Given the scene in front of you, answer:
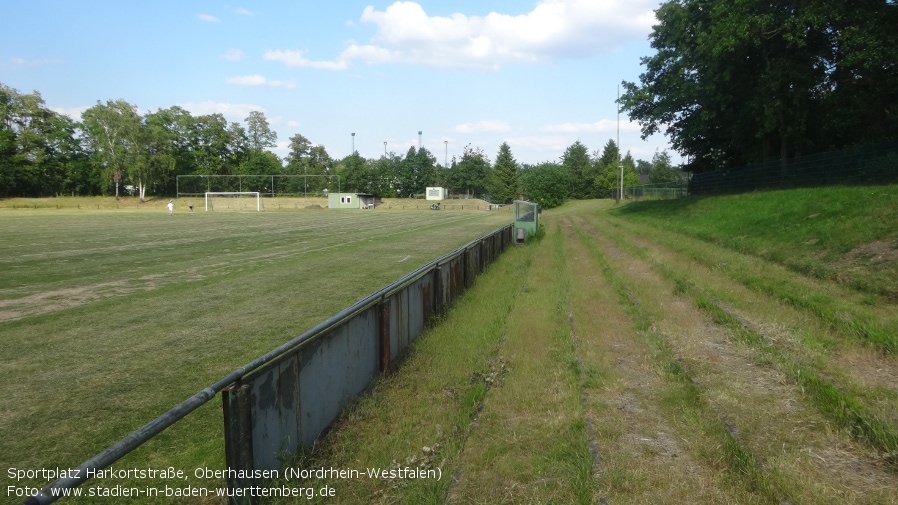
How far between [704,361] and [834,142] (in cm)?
3176

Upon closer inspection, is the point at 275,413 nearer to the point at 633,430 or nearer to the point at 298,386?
the point at 298,386

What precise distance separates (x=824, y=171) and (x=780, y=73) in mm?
7442

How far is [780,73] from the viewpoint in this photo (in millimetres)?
27297

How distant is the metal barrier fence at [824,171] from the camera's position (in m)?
18.5

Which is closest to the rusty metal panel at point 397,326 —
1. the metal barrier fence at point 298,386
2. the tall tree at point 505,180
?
the metal barrier fence at point 298,386

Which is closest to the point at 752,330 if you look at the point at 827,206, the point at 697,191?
the point at 827,206

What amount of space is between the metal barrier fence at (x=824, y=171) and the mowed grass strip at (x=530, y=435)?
16503 millimetres

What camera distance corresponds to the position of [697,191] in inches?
1586

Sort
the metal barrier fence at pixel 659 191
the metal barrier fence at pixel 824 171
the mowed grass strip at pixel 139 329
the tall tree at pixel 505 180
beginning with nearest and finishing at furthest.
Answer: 1. the mowed grass strip at pixel 139 329
2. the metal barrier fence at pixel 824 171
3. the metal barrier fence at pixel 659 191
4. the tall tree at pixel 505 180

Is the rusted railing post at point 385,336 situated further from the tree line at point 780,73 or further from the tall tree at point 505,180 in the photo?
the tall tree at point 505,180

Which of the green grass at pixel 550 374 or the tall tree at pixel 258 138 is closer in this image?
the green grass at pixel 550 374

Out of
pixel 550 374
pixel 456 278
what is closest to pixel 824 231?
pixel 456 278

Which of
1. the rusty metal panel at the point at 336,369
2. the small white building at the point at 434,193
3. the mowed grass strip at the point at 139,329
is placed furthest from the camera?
the small white building at the point at 434,193

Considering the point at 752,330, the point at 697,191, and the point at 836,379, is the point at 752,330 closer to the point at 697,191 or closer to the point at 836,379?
the point at 836,379
